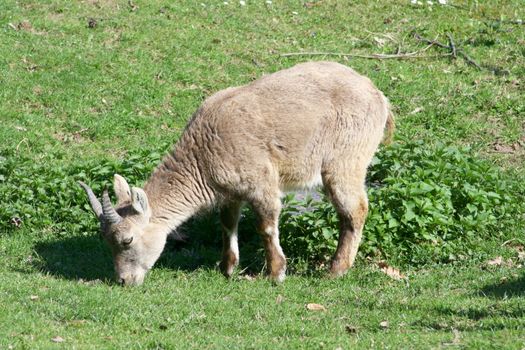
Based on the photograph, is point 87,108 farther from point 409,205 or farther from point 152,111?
point 409,205

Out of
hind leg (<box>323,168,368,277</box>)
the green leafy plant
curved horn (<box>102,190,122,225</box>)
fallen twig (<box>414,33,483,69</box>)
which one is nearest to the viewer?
curved horn (<box>102,190,122,225</box>)

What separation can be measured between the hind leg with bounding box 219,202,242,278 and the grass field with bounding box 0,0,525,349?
23 cm

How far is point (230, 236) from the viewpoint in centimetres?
1062

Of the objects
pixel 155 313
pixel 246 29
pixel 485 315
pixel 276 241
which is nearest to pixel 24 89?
pixel 246 29

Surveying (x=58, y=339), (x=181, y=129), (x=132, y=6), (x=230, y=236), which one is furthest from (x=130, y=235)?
(x=132, y=6)

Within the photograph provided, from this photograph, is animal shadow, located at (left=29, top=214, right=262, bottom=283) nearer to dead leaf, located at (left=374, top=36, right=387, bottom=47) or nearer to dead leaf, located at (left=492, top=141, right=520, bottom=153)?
dead leaf, located at (left=492, top=141, right=520, bottom=153)

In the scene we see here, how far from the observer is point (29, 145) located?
13938 millimetres

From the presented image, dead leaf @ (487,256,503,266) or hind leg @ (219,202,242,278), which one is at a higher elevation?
hind leg @ (219,202,242,278)

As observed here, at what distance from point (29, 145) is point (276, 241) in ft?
16.8

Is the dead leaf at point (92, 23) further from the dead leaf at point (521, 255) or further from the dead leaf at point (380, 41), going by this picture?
the dead leaf at point (521, 255)

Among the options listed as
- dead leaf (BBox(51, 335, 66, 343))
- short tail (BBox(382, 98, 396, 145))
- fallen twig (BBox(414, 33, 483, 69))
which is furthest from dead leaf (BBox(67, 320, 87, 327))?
fallen twig (BBox(414, 33, 483, 69))

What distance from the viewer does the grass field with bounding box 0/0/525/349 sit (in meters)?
8.22

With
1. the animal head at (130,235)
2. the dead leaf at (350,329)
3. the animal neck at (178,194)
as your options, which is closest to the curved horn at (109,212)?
the animal head at (130,235)

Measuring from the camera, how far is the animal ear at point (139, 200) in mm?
9836
